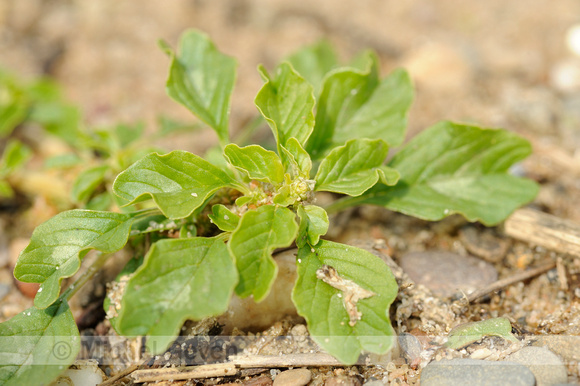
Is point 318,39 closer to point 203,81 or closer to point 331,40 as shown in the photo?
point 331,40

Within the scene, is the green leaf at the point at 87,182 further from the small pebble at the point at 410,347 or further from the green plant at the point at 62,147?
the small pebble at the point at 410,347

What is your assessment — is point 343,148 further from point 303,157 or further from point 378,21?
point 378,21

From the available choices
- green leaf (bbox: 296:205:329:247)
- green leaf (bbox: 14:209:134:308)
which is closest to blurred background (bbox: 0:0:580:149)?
green leaf (bbox: 14:209:134:308)

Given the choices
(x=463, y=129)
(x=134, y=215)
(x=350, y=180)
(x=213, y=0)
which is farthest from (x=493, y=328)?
(x=213, y=0)

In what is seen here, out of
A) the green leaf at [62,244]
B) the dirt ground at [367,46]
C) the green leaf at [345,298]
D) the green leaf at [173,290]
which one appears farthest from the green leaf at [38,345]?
the dirt ground at [367,46]

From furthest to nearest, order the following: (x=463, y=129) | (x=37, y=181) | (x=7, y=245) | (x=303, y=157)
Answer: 1. (x=37, y=181)
2. (x=7, y=245)
3. (x=463, y=129)
4. (x=303, y=157)

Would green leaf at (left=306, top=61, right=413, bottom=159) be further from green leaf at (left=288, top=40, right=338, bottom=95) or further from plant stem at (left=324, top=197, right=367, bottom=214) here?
green leaf at (left=288, top=40, right=338, bottom=95)

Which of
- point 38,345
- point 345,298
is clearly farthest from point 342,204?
point 38,345

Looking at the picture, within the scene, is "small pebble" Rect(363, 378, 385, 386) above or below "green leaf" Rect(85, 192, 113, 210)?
below
